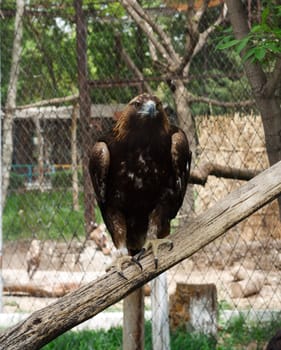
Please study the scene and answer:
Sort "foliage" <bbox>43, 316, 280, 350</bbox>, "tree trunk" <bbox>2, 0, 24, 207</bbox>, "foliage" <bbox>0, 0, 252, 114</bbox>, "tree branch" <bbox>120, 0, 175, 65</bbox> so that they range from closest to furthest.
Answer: "foliage" <bbox>43, 316, 280, 350</bbox>
"tree branch" <bbox>120, 0, 175, 65</bbox>
"tree trunk" <bbox>2, 0, 24, 207</bbox>
"foliage" <bbox>0, 0, 252, 114</bbox>

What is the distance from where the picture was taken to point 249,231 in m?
8.51

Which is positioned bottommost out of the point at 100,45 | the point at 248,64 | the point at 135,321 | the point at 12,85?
the point at 135,321

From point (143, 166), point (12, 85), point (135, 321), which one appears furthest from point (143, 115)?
point (12, 85)

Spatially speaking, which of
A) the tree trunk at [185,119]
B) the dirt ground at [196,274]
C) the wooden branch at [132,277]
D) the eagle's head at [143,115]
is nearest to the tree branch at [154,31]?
the tree trunk at [185,119]

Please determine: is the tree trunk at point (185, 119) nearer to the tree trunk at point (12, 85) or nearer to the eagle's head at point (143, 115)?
the tree trunk at point (12, 85)

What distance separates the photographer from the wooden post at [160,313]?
385 centimetres

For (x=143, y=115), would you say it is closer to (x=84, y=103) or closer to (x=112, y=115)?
(x=112, y=115)

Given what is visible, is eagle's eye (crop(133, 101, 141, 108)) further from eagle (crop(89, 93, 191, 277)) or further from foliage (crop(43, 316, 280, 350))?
foliage (crop(43, 316, 280, 350))

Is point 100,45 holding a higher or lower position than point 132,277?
higher

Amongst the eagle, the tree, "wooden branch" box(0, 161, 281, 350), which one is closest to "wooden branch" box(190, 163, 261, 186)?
the tree

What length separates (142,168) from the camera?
2.98 m

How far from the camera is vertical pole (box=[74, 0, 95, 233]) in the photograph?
597cm

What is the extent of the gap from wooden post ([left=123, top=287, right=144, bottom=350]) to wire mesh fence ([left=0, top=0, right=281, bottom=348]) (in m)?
2.05

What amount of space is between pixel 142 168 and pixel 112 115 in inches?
113
